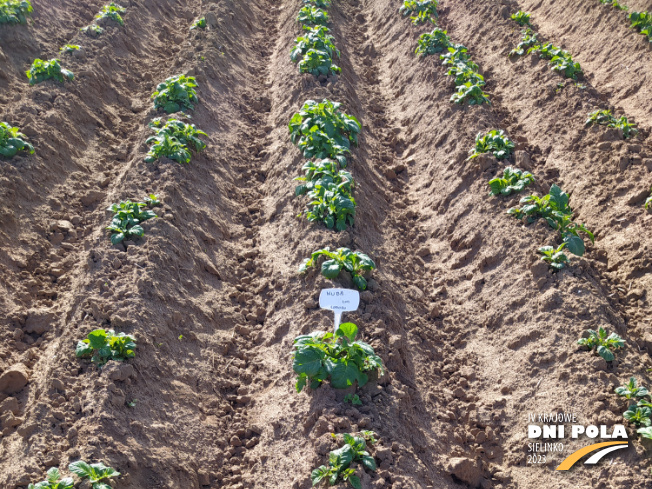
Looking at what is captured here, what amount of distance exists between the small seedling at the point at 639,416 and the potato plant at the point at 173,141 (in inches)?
220

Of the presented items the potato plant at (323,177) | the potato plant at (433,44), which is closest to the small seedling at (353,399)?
the potato plant at (323,177)

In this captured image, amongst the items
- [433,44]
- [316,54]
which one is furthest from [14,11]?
[433,44]

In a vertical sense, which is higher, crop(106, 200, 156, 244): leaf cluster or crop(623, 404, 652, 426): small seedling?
crop(106, 200, 156, 244): leaf cluster

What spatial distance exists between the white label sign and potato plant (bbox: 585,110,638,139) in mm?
4987

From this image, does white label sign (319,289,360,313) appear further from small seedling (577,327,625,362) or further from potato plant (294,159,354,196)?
small seedling (577,327,625,362)

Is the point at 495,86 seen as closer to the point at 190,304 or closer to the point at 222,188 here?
the point at 222,188

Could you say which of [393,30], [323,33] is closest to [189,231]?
[323,33]

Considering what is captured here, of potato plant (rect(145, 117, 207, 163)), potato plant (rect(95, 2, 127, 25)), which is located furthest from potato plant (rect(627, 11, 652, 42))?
potato plant (rect(95, 2, 127, 25))

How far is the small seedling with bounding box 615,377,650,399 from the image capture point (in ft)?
13.4

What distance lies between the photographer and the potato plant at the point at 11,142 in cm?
648

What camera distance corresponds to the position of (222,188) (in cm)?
696

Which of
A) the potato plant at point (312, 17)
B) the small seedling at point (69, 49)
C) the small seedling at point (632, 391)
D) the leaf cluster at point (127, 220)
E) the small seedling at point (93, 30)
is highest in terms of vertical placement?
the potato plant at point (312, 17)

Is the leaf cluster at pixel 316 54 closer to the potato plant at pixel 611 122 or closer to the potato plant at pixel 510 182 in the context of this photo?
the potato plant at pixel 510 182

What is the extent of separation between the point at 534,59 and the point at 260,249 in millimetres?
A: 6100
